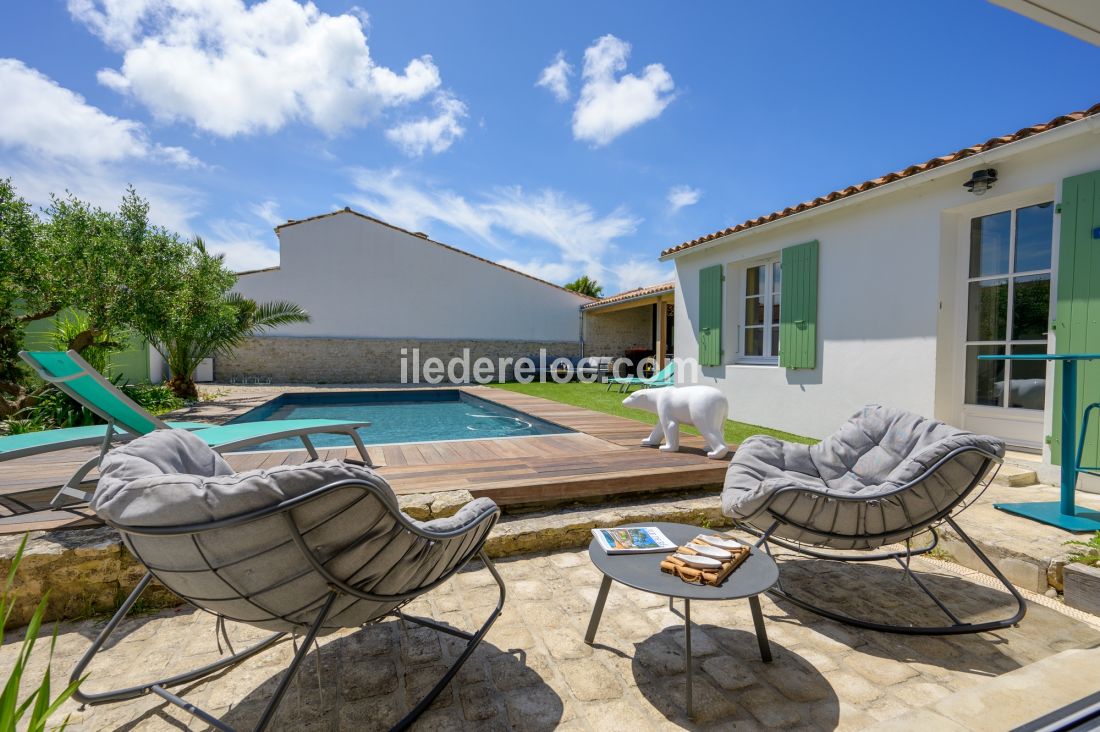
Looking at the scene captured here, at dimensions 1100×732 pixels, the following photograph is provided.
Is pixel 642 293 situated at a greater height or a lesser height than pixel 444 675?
greater

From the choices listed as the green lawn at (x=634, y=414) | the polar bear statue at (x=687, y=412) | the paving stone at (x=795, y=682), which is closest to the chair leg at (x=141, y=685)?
the paving stone at (x=795, y=682)

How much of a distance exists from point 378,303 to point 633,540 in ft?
52.6

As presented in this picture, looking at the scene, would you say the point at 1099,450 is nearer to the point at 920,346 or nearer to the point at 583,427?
the point at 920,346

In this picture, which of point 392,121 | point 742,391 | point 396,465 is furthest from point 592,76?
point 396,465

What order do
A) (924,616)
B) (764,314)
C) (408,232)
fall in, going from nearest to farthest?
(924,616) → (764,314) → (408,232)

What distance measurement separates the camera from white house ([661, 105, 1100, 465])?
394cm

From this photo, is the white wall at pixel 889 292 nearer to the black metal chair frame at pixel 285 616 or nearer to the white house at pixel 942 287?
the white house at pixel 942 287

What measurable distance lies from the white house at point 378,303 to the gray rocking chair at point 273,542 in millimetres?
15282

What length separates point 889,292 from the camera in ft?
17.7

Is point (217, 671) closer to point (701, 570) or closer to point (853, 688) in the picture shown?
point (701, 570)

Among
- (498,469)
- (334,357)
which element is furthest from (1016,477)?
(334,357)

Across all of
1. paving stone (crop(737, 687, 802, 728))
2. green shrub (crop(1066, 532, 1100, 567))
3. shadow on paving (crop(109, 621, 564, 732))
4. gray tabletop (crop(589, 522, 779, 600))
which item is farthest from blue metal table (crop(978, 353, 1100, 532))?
shadow on paving (crop(109, 621, 564, 732))

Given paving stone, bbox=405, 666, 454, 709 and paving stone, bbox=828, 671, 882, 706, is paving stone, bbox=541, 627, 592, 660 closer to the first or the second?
paving stone, bbox=405, 666, 454, 709

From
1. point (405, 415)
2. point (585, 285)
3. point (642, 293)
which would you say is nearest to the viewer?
point (405, 415)
